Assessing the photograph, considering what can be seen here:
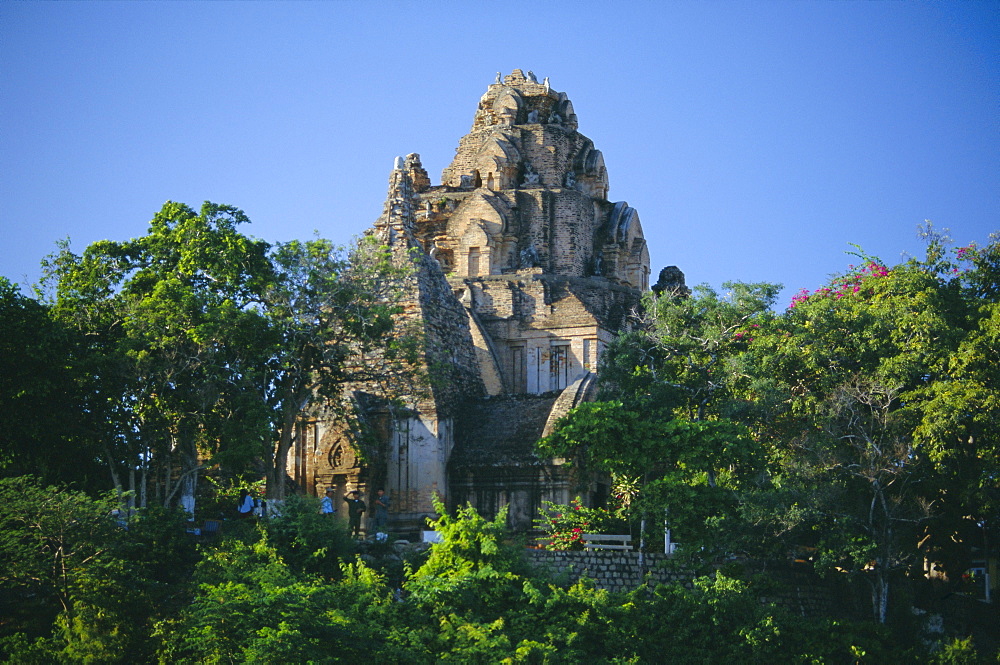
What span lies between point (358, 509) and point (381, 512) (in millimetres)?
709

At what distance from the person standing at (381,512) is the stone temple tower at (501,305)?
32 centimetres

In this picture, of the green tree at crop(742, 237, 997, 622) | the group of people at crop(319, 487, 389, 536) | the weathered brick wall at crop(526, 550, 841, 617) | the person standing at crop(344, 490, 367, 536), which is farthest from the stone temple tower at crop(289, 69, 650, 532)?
the green tree at crop(742, 237, 997, 622)

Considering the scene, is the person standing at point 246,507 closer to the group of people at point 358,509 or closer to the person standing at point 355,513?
the group of people at point 358,509

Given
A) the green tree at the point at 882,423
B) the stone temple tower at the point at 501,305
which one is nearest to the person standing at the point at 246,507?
the stone temple tower at the point at 501,305

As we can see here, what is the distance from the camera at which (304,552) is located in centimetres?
2222

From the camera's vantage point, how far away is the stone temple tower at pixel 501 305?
88.2 ft

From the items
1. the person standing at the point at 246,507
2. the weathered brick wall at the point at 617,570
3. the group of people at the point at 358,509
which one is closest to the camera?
the weathered brick wall at the point at 617,570

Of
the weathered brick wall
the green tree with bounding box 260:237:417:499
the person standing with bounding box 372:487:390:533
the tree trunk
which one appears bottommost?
the weathered brick wall

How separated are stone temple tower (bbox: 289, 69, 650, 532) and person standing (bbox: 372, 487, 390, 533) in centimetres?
32

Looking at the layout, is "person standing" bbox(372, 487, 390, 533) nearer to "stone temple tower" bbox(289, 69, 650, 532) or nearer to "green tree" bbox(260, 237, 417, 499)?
"stone temple tower" bbox(289, 69, 650, 532)

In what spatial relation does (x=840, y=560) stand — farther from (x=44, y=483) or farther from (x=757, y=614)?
(x=44, y=483)

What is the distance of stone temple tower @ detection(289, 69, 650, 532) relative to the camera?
26.9m

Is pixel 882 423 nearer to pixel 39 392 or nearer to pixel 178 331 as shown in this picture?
pixel 178 331

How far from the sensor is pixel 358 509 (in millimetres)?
25438
